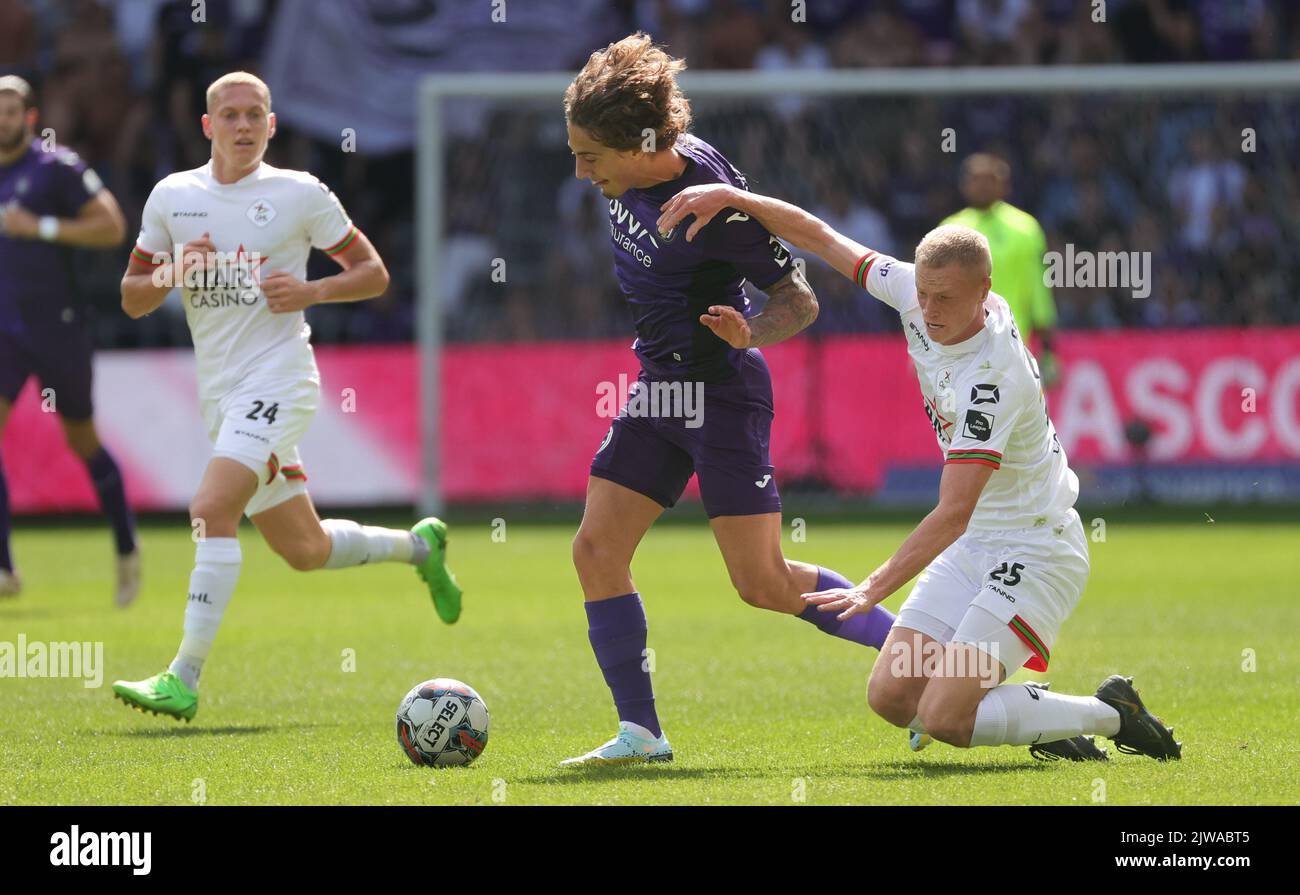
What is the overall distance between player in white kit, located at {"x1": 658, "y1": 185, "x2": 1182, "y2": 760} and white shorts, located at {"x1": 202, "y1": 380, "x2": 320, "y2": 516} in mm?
2227

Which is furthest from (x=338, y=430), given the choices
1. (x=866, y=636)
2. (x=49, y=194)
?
(x=866, y=636)

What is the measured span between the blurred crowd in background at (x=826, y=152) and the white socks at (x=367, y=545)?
29.3 feet

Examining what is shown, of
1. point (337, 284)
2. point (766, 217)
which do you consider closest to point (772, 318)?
point (766, 217)

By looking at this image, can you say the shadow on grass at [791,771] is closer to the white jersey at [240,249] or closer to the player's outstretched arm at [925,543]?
the player's outstretched arm at [925,543]

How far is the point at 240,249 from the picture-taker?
734 centimetres

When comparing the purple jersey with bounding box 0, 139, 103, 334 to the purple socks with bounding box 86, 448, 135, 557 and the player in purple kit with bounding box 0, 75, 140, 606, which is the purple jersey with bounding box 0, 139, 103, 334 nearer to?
the player in purple kit with bounding box 0, 75, 140, 606

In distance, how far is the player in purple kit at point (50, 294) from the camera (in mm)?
10547

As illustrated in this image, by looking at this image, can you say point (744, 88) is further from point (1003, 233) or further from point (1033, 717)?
point (1033, 717)

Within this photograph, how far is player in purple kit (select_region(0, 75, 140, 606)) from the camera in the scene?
10.5m

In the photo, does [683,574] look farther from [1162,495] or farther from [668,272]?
[668,272]

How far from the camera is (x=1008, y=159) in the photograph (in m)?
18.7

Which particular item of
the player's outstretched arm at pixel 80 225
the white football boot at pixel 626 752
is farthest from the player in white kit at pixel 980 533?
the player's outstretched arm at pixel 80 225

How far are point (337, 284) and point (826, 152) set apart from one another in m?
11.5

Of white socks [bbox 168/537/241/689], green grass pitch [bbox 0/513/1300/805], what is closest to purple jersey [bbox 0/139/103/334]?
green grass pitch [bbox 0/513/1300/805]
